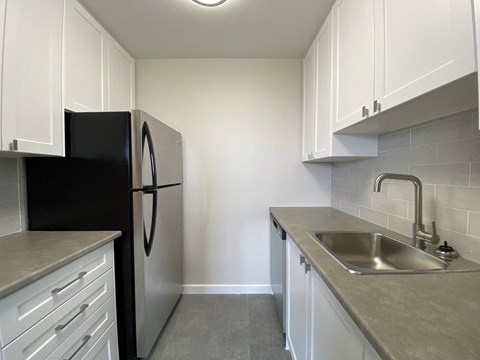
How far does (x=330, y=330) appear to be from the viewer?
0.93 metres

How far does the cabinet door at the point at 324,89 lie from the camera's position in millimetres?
1712

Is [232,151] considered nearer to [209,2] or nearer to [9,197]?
[209,2]

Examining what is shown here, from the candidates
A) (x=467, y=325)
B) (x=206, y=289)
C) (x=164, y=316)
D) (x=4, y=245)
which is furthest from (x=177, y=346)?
(x=467, y=325)

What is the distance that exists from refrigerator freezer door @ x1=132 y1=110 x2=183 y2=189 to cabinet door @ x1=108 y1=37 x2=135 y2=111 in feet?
1.78

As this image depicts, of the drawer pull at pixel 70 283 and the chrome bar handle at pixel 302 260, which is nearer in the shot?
the drawer pull at pixel 70 283

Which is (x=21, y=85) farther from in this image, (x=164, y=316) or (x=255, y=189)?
Result: (x=255, y=189)

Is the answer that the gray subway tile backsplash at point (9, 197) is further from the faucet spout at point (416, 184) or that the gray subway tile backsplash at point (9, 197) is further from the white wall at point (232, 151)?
the faucet spout at point (416, 184)

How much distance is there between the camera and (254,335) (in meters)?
1.94

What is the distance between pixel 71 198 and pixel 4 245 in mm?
384

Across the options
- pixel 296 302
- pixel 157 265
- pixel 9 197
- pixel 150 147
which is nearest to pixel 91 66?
pixel 150 147

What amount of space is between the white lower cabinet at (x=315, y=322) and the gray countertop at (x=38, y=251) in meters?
1.10

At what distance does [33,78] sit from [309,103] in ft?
6.43

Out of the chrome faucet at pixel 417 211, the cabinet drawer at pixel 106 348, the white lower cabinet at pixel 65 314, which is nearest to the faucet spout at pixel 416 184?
the chrome faucet at pixel 417 211

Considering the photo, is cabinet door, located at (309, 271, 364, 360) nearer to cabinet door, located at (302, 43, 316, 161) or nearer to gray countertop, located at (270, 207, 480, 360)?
gray countertop, located at (270, 207, 480, 360)
